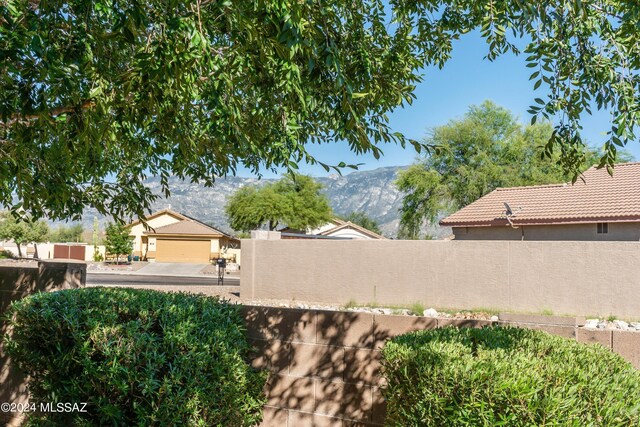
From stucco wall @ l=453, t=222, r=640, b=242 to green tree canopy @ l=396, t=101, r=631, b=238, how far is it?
8531mm

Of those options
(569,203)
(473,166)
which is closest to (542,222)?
(569,203)

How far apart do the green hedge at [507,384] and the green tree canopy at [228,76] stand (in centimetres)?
141

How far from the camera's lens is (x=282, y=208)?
185 ft

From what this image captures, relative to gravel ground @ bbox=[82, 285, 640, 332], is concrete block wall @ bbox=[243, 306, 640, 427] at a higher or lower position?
higher

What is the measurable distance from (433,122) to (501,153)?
187 inches

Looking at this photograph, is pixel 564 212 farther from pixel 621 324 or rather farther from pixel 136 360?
pixel 136 360

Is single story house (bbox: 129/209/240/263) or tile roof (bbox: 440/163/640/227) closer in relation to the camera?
tile roof (bbox: 440/163/640/227)

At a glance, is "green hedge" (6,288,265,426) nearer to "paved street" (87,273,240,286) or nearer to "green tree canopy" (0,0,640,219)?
"green tree canopy" (0,0,640,219)

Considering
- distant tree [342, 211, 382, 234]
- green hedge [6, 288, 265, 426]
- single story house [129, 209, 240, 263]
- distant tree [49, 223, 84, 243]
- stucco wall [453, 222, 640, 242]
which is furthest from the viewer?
distant tree [49, 223, 84, 243]

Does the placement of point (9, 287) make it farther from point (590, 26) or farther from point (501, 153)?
point (501, 153)

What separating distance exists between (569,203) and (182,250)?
3823 cm

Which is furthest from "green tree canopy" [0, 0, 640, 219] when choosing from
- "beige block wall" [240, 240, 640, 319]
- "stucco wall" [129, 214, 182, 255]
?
"stucco wall" [129, 214, 182, 255]

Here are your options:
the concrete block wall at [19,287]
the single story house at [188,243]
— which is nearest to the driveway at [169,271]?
the single story house at [188,243]

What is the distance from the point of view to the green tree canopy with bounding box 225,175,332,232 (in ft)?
186
